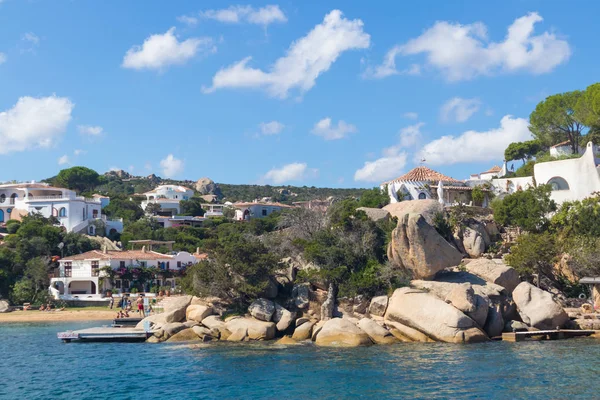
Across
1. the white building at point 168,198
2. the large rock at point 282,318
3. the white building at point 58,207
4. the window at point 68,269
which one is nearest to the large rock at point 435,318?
the large rock at point 282,318

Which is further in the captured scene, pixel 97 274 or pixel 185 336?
pixel 97 274

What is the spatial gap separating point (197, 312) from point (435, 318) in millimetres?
12408

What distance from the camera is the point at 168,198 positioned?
103312 millimetres

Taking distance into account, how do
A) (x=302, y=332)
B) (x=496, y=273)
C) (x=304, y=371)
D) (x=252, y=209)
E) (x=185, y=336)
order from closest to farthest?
(x=304, y=371), (x=302, y=332), (x=185, y=336), (x=496, y=273), (x=252, y=209)

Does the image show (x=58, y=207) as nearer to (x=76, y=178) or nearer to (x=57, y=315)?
(x=76, y=178)

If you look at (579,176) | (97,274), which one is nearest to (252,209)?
(97,274)

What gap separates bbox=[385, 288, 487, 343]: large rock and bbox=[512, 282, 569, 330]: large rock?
11.2 ft

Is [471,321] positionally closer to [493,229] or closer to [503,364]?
[503,364]

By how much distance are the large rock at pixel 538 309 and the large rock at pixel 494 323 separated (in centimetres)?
150

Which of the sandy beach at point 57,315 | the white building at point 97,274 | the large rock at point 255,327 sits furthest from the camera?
the white building at point 97,274

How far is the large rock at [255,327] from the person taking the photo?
102ft

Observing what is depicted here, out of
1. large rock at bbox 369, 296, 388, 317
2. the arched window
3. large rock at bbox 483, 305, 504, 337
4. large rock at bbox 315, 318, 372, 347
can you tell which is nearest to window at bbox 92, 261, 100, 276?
large rock at bbox 369, 296, 388, 317

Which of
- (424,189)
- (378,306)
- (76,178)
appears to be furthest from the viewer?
(76,178)

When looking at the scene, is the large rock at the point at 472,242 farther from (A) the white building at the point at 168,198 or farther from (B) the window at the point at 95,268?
(A) the white building at the point at 168,198
